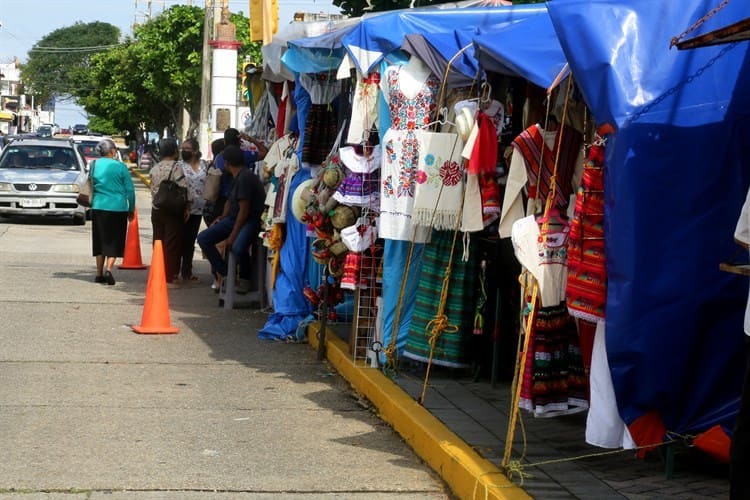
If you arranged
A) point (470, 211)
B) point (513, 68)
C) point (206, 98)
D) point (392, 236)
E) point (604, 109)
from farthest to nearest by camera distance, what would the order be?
1. point (206, 98)
2. point (392, 236)
3. point (470, 211)
4. point (513, 68)
5. point (604, 109)

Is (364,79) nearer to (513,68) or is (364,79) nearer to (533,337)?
(513,68)

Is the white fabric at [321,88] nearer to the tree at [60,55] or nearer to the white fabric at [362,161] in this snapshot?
the white fabric at [362,161]

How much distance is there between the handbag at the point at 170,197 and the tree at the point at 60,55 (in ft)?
403

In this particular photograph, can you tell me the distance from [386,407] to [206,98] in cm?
2586

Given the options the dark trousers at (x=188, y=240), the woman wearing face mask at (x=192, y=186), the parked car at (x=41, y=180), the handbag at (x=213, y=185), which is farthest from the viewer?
the parked car at (x=41, y=180)

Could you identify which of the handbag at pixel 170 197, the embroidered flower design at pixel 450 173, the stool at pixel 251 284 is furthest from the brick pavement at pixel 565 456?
the handbag at pixel 170 197

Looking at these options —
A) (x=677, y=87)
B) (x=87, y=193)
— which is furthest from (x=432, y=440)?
(x=87, y=193)

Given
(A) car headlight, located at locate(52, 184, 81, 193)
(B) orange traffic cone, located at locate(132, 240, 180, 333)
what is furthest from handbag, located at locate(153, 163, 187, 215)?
(A) car headlight, located at locate(52, 184, 81, 193)

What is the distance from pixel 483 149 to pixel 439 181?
1.85ft

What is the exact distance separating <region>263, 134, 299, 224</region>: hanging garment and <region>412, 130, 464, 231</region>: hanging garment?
317cm

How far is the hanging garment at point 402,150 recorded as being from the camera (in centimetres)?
847

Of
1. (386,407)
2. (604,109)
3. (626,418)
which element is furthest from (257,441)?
(604,109)

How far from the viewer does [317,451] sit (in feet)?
23.4

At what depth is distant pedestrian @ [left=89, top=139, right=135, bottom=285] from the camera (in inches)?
573
